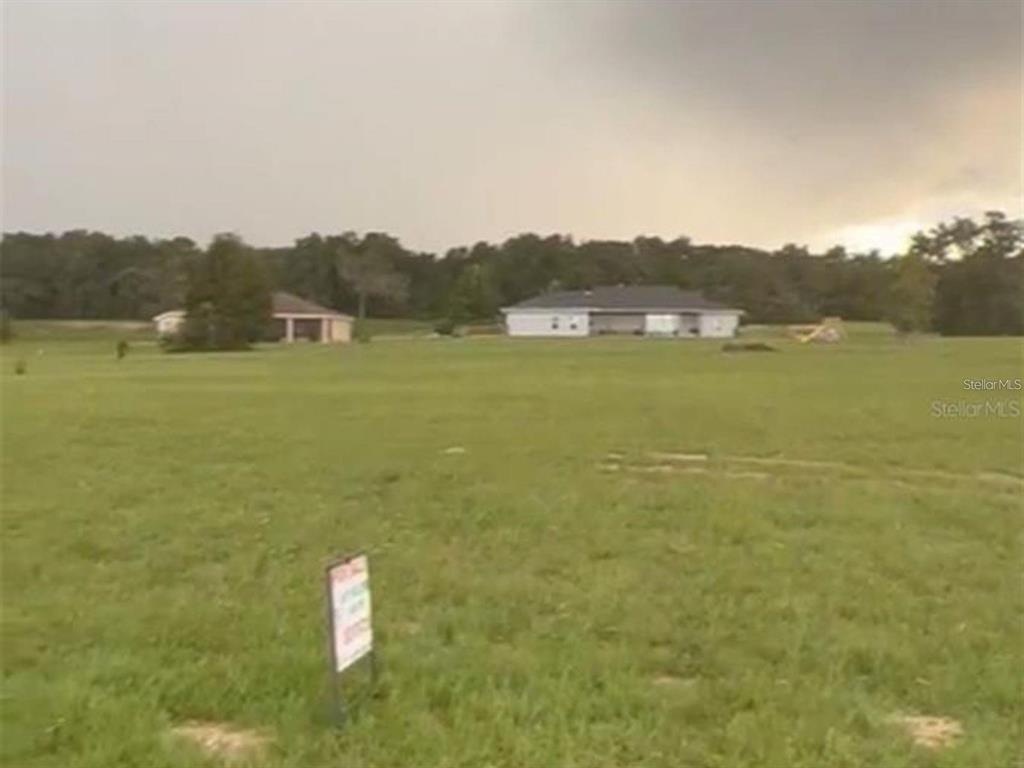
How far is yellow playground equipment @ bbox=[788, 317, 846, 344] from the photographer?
2576 inches

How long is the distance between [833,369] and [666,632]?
A: 104 ft

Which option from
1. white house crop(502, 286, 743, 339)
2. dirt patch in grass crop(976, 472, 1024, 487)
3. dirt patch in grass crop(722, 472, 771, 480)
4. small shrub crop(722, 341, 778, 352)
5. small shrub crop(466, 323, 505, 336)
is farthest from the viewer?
white house crop(502, 286, 743, 339)

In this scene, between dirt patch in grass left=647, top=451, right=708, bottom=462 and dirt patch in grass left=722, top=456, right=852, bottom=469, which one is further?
dirt patch in grass left=647, top=451, right=708, bottom=462

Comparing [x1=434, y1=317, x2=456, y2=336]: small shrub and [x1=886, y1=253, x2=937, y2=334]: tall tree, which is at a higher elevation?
[x1=886, y1=253, x2=937, y2=334]: tall tree

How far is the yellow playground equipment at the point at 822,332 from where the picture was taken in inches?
2576

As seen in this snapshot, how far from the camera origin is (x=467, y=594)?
19.7ft

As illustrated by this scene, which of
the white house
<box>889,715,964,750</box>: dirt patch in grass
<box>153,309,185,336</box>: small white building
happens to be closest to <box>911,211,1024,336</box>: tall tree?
the white house

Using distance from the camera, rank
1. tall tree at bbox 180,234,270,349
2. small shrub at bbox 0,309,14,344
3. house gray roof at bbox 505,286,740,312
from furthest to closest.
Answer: house gray roof at bbox 505,286,740,312, small shrub at bbox 0,309,14,344, tall tree at bbox 180,234,270,349

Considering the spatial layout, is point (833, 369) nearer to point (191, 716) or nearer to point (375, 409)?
point (375, 409)

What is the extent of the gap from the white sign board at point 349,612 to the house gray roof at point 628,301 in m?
80.4

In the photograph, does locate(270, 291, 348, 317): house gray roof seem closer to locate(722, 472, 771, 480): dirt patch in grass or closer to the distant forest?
the distant forest

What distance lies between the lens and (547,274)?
9569 cm

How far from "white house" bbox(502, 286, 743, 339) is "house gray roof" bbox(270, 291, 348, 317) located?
45.4ft

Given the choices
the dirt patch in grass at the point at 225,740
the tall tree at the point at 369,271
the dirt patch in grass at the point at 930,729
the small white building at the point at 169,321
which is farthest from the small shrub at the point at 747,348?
the dirt patch in grass at the point at 225,740
